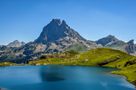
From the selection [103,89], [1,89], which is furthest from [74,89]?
[1,89]

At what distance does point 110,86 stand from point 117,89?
12771 mm

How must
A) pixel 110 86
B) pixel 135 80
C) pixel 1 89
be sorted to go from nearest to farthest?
pixel 1 89 → pixel 110 86 → pixel 135 80

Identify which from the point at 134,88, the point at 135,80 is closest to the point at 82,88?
the point at 134,88

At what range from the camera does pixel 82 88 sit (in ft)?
511

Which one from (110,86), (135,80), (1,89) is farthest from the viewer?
(135,80)

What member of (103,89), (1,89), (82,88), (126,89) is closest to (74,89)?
(82,88)

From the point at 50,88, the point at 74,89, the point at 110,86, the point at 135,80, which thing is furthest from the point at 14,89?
the point at 135,80

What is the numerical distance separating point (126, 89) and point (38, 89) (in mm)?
47815

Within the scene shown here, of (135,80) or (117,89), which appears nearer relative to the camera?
(117,89)

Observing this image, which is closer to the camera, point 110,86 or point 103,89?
point 103,89

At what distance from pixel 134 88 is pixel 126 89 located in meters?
4.57

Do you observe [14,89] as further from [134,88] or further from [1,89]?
[134,88]

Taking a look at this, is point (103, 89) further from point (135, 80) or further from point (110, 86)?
point (135, 80)

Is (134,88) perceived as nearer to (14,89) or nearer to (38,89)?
(38,89)
